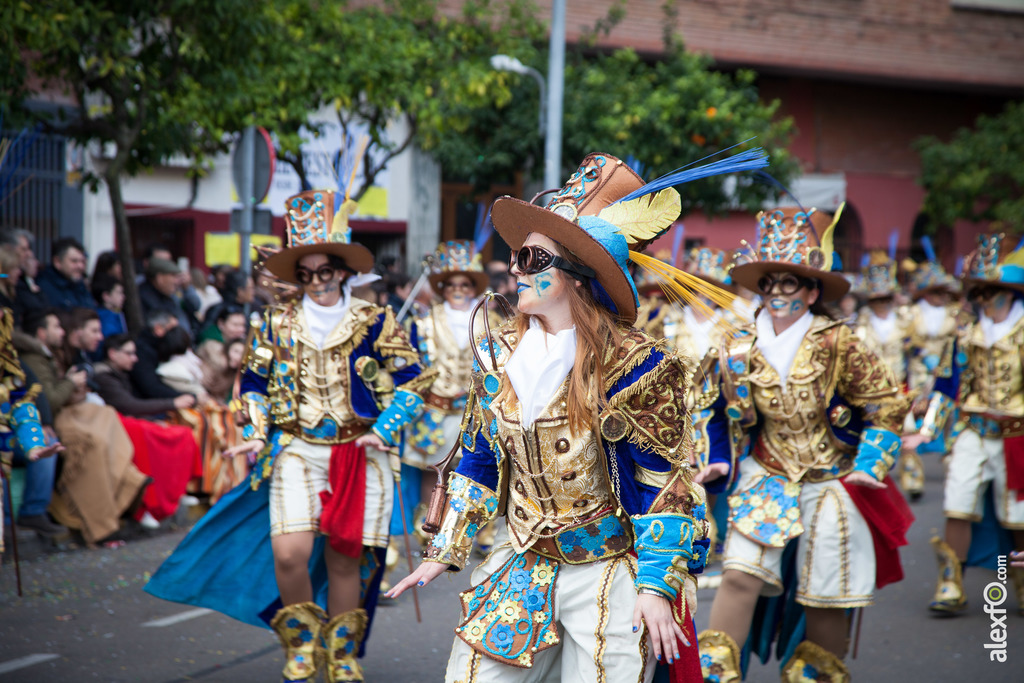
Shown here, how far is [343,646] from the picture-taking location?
499 cm

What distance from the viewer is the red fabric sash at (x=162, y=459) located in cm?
833

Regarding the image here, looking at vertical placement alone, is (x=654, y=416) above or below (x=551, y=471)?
above

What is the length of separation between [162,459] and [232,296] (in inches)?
135

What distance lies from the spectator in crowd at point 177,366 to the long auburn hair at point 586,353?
6.34 metres

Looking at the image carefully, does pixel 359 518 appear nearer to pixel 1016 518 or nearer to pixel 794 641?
pixel 794 641

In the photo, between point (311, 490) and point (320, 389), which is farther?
point (320, 389)

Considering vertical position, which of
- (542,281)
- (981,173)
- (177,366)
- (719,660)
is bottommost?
(719,660)

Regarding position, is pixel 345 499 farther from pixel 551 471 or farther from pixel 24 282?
pixel 24 282

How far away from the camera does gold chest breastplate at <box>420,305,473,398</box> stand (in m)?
8.51

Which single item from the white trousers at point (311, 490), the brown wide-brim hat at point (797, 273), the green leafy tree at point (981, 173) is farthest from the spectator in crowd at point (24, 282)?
the green leafy tree at point (981, 173)

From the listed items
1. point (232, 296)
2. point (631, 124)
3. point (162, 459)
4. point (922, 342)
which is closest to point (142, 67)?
point (232, 296)

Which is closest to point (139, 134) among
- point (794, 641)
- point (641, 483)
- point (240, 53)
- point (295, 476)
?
point (240, 53)

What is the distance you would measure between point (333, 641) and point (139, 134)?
640 centimetres

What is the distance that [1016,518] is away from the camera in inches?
263
